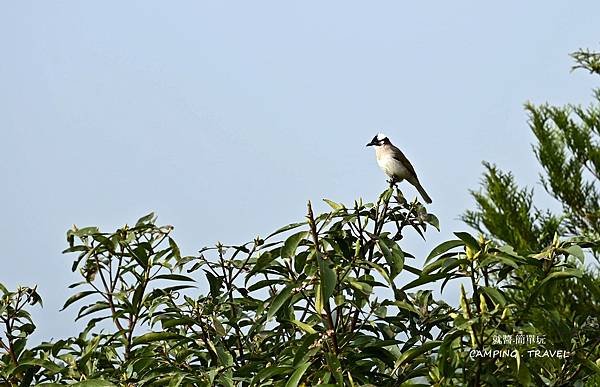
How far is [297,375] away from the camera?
1361 mm

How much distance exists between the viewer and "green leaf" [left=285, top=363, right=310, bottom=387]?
135cm

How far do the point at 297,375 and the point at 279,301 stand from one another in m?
0.13

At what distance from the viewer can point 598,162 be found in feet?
21.6

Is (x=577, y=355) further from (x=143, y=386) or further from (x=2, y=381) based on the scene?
(x=2, y=381)

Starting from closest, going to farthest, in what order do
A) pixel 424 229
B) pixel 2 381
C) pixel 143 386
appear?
pixel 143 386
pixel 424 229
pixel 2 381

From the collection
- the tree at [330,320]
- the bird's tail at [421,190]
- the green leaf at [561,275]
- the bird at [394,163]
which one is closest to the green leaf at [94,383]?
the tree at [330,320]

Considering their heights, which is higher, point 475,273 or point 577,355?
point 475,273

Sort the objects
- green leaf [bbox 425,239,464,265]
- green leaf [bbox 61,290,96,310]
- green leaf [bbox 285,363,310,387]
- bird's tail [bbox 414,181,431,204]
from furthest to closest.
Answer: bird's tail [bbox 414,181,431,204] → green leaf [bbox 61,290,96,310] → green leaf [bbox 425,239,464,265] → green leaf [bbox 285,363,310,387]

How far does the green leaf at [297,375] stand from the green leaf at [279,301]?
10cm

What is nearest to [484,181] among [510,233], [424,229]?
[510,233]

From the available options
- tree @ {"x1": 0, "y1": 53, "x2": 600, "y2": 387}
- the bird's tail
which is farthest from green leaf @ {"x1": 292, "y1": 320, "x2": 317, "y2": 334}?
the bird's tail

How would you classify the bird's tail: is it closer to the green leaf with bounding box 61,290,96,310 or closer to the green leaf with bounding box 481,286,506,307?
the green leaf with bounding box 61,290,96,310

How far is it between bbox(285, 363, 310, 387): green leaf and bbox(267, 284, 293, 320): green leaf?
0.10 metres

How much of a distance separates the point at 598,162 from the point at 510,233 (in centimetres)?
88
